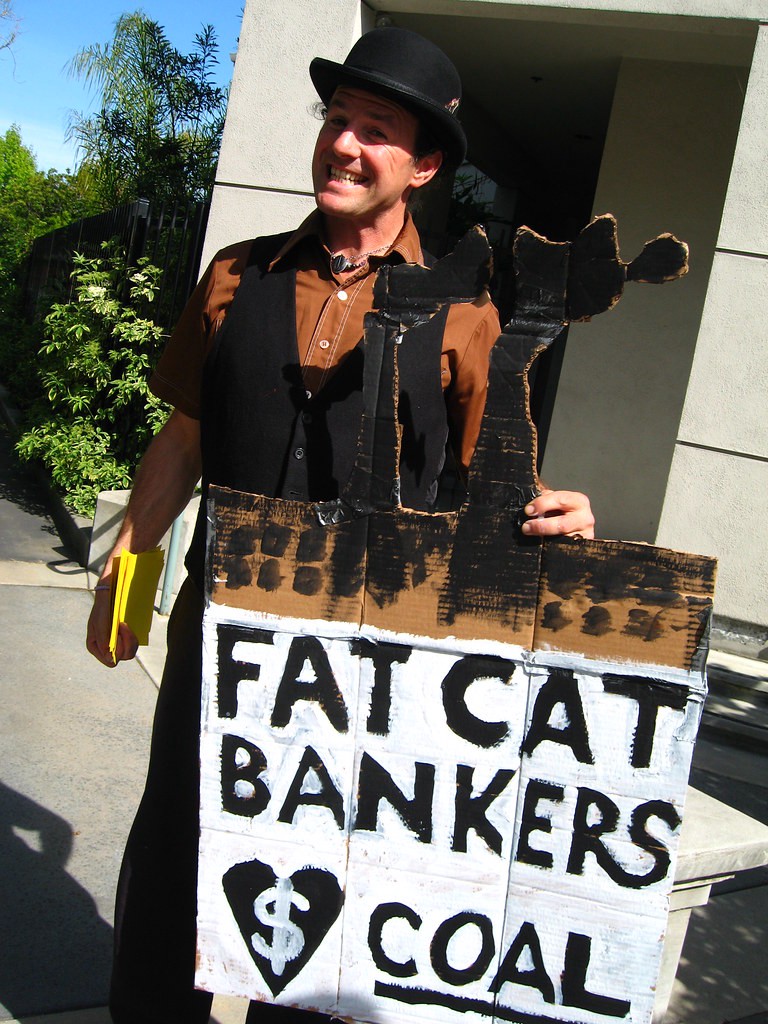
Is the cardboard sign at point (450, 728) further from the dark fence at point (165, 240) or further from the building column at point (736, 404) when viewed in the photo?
the dark fence at point (165, 240)

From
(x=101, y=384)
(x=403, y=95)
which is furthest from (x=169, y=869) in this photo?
(x=101, y=384)

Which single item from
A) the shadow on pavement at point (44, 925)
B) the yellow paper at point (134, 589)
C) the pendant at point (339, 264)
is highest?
the pendant at point (339, 264)

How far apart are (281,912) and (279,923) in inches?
0.7

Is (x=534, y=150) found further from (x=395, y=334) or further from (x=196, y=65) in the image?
(x=395, y=334)

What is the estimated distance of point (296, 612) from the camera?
4.63 feet

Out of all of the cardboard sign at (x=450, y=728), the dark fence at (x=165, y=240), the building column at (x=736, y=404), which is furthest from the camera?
the dark fence at (x=165, y=240)

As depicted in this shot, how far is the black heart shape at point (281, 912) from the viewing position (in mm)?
1434

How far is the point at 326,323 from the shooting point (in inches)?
68.4

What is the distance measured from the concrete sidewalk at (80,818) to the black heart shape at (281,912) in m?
1.19

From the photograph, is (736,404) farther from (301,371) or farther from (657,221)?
(301,371)

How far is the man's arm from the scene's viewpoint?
202 centimetres

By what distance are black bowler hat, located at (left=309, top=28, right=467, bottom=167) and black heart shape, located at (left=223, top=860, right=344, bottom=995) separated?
124cm

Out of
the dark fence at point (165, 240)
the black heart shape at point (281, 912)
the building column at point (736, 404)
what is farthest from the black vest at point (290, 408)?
the dark fence at point (165, 240)

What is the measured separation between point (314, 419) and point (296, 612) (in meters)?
0.41
